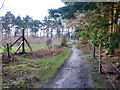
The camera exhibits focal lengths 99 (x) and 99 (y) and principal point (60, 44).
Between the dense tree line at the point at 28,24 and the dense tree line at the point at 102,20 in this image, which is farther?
the dense tree line at the point at 28,24

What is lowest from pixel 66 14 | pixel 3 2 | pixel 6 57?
pixel 6 57

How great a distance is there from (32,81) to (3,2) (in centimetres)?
398

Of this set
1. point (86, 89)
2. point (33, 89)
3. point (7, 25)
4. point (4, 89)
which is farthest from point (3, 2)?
point (7, 25)

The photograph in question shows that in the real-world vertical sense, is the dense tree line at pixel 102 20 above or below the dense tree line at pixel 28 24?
below

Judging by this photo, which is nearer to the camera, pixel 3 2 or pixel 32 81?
pixel 3 2

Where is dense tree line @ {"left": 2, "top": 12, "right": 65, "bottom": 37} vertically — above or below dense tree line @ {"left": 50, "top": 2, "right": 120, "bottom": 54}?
above

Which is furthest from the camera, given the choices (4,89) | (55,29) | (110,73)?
(55,29)

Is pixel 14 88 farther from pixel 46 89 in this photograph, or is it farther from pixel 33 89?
pixel 46 89

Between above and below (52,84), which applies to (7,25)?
above

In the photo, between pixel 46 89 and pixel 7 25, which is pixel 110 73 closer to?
pixel 46 89

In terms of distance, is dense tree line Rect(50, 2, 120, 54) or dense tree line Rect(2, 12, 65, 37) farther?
dense tree line Rect(2, 12, 65, 37)

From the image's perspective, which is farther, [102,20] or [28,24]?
[28,24]

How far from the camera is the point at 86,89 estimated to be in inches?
181

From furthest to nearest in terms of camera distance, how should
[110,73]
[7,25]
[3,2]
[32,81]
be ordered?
[7,25], [110,73], [32,81], [3,2]
